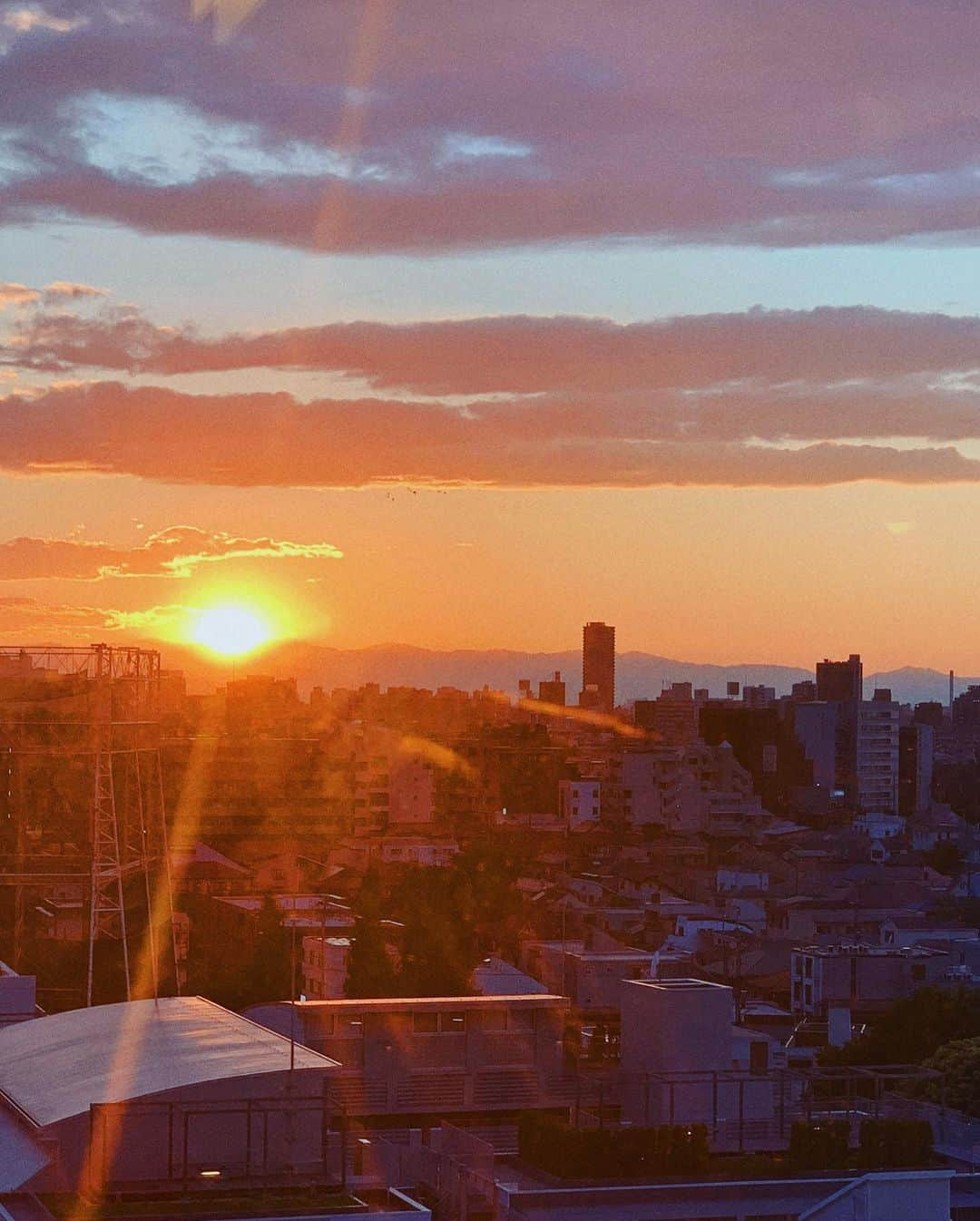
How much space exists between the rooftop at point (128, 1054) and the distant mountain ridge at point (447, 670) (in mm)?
37577

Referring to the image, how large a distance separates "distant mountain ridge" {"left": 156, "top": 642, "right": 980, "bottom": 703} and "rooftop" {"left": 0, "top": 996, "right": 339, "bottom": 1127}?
3758 centimetres

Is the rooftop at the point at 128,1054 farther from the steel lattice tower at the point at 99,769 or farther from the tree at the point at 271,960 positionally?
the tree at the point at 271,960

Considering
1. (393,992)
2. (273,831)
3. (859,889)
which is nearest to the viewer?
(393,992)

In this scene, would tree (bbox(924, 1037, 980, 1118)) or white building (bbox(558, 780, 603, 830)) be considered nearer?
tree (bbox(924, 1037, 980, 1118))

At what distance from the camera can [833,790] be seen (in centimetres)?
5822

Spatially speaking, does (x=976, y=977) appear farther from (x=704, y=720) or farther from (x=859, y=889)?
(x=704, y=720)

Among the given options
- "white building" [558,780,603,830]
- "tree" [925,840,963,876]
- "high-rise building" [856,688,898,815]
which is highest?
"high-rise building" [856,688,898,815]

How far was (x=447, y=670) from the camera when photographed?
3364 inches

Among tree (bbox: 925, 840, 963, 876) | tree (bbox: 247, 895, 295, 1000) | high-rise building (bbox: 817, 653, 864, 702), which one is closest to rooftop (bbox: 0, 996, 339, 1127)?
tree (bbox: 247, 895, 295, 1000)

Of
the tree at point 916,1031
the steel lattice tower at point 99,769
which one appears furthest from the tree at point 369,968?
the tree at point 916,1031

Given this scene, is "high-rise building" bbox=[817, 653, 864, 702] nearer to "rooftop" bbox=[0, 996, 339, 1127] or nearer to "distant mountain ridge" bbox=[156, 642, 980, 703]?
"distant mountain ridge" bbox=[156, 642, 980, 703]

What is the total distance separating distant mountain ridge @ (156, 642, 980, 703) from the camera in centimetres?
6138

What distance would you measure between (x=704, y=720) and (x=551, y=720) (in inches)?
158

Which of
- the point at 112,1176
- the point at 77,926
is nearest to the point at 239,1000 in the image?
the point at 77,926
